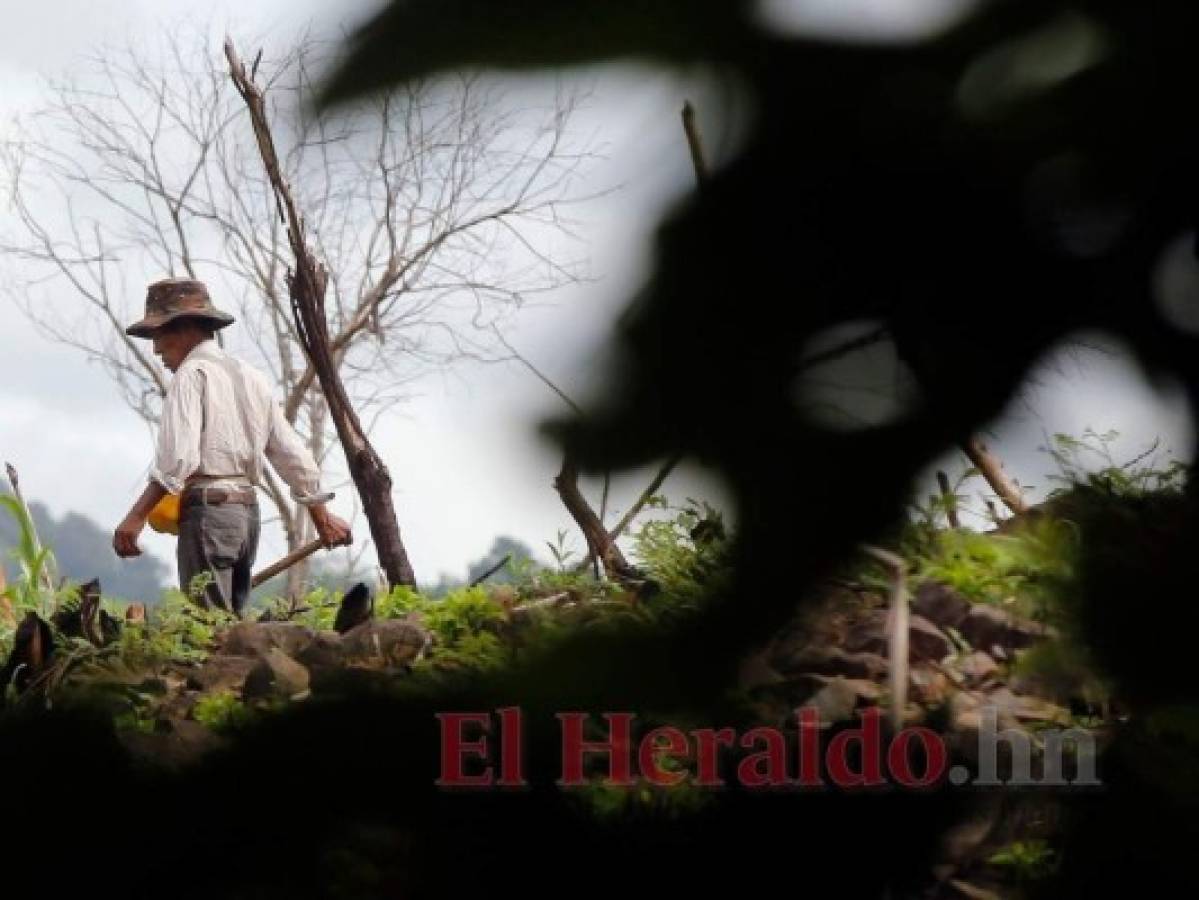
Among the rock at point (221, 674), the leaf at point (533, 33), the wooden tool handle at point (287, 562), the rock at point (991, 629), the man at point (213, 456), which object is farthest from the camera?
the wooden tool handle at point (287, 562)

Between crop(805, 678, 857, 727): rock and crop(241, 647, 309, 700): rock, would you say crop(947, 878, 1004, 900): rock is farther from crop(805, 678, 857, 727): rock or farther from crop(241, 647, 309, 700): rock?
crop(241, 647, 309, 700): rock

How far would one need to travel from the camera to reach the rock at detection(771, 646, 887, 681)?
0.46 meters

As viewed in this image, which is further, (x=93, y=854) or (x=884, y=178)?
(x=93, y=854)

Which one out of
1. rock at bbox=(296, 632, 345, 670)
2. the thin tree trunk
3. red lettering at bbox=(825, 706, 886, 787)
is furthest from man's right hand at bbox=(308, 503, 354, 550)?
red lettering at bbox=(825, 706, 886, 787)

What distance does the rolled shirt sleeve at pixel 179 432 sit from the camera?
83 cm

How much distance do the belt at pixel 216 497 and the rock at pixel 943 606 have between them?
0.39 metres

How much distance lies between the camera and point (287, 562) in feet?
2.95

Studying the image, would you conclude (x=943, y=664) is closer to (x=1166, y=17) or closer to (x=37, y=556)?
(x=1166, y=17)

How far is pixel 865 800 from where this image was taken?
0.49m

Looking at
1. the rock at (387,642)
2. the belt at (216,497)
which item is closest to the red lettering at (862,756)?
the rock at (387,642)

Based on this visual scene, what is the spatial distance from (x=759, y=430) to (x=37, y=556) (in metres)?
0.61

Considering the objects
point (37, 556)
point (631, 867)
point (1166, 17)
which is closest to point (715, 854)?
point (631, 867)

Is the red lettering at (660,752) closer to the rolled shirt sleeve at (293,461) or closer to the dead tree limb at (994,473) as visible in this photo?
the dead tree limb at (994,473)

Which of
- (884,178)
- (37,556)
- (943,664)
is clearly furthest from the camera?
(37,556)
